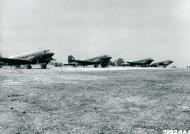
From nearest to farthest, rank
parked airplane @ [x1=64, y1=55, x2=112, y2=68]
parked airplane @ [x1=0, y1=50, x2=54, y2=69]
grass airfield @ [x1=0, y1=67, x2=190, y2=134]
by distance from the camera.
Result: grass airfield @ [x1=0, y1=67, x2=190, y2=134], parked airplane @ [x1=0, y1=50, x2=54, y2=69], parked airplane @ [x1=64, y1=55, x2=112, y2=68]

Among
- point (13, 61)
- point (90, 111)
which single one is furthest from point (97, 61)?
point (90, 111)

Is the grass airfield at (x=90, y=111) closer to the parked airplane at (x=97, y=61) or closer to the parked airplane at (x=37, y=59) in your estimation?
the parked airplane at (x=37, y=59)

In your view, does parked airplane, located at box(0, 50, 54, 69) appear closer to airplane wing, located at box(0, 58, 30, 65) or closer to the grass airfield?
airplane wing, located at box(0, 58, 30, 65)

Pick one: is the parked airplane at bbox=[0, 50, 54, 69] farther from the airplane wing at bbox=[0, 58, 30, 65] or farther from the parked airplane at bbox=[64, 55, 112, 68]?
the parked airplane at bbox=[64, 55, 112, 68]

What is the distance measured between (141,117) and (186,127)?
1.69 meters

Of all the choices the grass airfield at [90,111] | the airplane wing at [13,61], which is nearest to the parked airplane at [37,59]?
the airplane wing at [13,61]

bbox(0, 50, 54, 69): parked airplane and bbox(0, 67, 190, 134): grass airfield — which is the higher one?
bbox(0, 50, 54, 69): parked airplane

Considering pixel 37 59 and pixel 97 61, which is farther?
pixel 97 61

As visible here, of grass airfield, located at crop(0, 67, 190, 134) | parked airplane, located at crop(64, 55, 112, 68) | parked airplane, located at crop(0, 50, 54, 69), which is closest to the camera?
grass airfield, located at crop(0, 67, 190, 134)

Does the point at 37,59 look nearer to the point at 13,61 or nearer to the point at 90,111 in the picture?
the point at 13,61

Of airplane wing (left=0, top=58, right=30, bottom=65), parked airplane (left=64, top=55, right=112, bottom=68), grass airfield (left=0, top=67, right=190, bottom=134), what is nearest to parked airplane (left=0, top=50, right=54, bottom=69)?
airplane wing (left=0, top=58, right=30, bottom=65)

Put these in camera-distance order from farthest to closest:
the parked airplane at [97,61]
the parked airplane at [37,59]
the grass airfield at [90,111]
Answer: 1. the parked airplane at [97,61]
2. the parked airplane at [37,59]
3. the grass airfield at [90,111]

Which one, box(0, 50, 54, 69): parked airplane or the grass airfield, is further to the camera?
box(0, 50, 54, 69): parked airplane

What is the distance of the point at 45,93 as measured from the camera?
1481 cm
